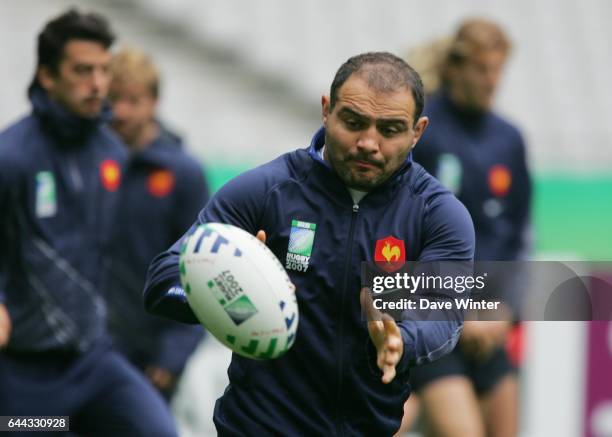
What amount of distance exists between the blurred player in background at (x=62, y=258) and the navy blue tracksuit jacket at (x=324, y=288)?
170 cm

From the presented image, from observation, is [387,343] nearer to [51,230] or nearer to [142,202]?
[51,230]

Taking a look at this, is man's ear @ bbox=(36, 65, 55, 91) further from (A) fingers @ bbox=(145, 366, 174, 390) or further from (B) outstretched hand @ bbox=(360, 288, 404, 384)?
(B) outstretched hand @ bbox=(360, 288, 404, 384)

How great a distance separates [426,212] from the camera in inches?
169

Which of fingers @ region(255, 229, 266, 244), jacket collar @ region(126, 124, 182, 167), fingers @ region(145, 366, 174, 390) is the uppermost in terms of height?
fingers @ region(255, 229, 266, 244)

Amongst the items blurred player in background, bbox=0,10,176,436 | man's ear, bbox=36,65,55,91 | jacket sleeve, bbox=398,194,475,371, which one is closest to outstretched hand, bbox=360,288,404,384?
jacket sleeve, bbox=398,194,475,371

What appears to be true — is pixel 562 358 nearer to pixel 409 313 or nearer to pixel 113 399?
pixel 113 399

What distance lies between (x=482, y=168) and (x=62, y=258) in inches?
92.8

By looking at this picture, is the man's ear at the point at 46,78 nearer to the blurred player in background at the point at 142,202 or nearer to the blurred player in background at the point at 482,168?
the blurred player in background at the point at 142,202

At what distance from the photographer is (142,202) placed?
24.3ft

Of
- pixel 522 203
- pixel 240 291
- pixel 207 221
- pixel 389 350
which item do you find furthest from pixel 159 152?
pixel 389 350

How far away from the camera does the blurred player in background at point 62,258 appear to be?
5902 mm

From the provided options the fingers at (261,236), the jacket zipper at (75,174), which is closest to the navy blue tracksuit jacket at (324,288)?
the fingers at (261,236)

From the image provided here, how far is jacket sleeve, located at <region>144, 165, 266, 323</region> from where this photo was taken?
162 inches

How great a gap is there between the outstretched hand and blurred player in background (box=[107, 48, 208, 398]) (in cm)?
341
